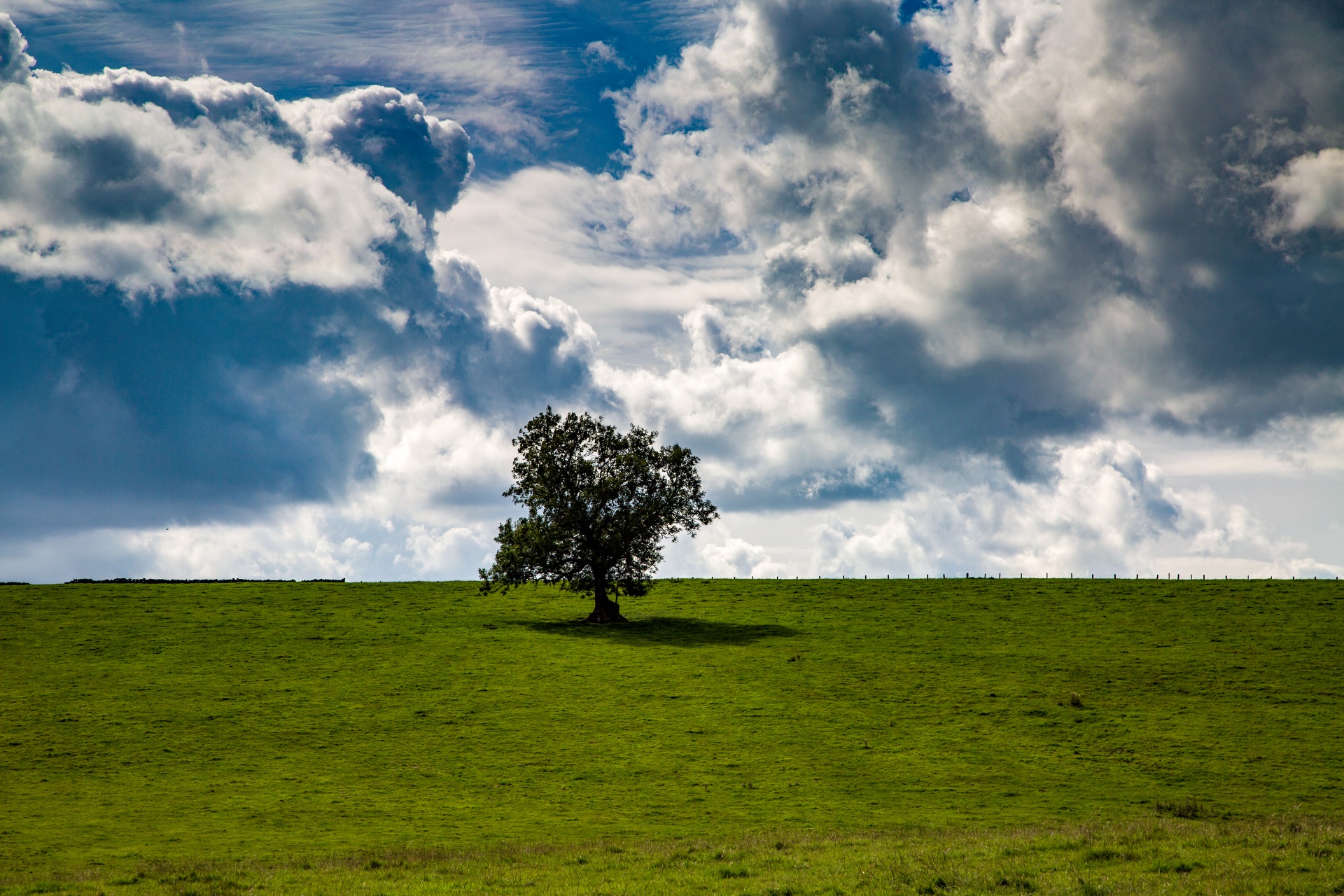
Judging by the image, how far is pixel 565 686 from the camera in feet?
162

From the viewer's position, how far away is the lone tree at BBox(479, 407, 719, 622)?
66625 mm

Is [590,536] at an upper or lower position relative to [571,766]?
upper

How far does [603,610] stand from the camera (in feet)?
223

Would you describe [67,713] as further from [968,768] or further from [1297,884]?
[1297,884]

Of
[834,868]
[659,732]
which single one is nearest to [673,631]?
[659,732]

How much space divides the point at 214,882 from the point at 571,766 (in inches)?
713

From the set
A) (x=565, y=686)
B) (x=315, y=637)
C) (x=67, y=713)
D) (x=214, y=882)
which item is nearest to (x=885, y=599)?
(x=565, y=686)

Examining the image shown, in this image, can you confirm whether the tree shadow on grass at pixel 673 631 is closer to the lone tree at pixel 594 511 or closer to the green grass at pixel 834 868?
the lone tree at pixel 594 511

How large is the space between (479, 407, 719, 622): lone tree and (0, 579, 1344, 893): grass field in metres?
3.87

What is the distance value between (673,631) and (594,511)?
34.4ft

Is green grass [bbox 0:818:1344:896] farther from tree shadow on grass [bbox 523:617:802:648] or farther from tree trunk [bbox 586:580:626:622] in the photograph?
tree trunk [bbox 586:580:626:622]

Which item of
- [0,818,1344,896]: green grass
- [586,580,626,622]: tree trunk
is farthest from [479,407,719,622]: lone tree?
[0,818,1344,896]: green grass

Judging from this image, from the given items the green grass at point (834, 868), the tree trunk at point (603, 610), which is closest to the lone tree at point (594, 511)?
the tree trunk at point (603, 610)

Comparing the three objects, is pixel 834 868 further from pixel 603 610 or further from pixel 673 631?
pixel 603 610
